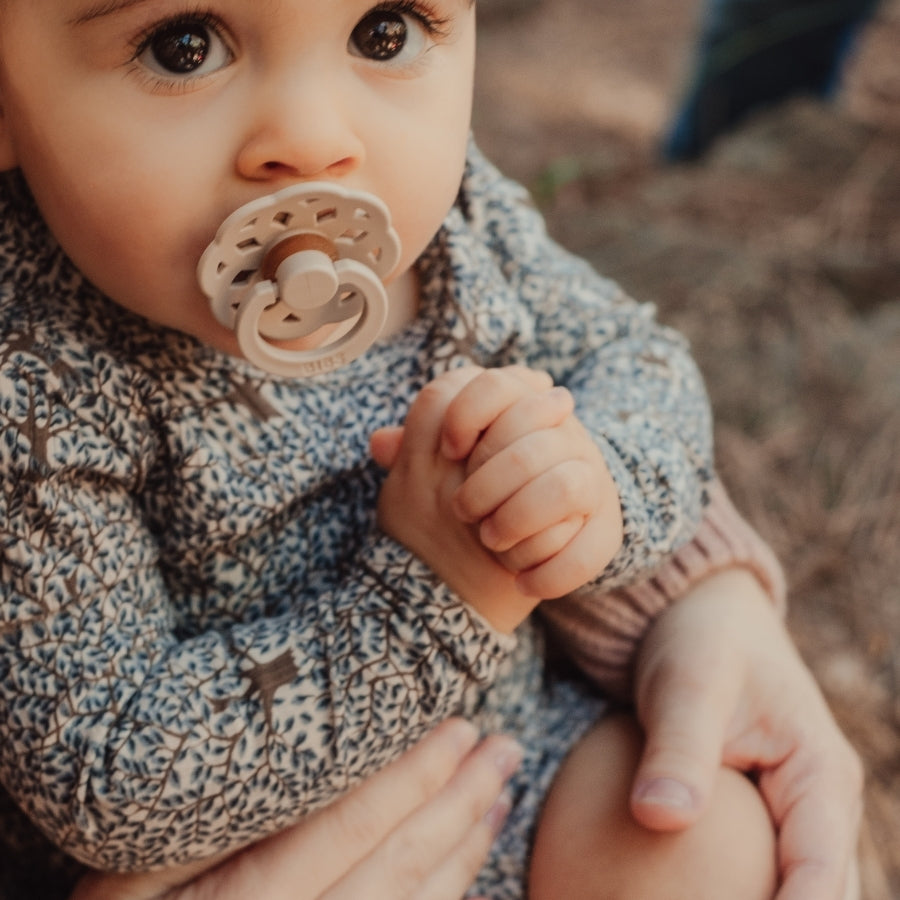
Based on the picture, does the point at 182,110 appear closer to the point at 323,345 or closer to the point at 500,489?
the point at 323,345

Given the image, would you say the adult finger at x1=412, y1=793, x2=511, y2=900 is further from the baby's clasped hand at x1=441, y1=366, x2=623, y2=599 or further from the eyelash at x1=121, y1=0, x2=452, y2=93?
the eyelash at x1=121, y1=0, x2=452, y2=93

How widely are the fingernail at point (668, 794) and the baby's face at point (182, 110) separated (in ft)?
1.75

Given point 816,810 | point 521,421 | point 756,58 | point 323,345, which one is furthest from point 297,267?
point 756,58

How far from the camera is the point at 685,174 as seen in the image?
2506 millimetres

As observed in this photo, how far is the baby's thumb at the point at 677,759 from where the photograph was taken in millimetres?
883

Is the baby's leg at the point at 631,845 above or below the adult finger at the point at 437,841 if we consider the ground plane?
below

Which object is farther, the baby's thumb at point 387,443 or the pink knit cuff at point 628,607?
the pink knit cuff at point 628,607

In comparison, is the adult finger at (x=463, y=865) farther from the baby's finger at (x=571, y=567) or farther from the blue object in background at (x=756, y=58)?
the blue object in background at (x=756, y=58)

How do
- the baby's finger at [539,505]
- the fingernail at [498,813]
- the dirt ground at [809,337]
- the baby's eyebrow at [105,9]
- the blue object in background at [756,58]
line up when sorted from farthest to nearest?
the blue object in background at [756,58] < the dirt ground at [809,337] < the fingernail at [498,813] < the baby's finger at [539,505] < the baby's eyebrow at [105,9]

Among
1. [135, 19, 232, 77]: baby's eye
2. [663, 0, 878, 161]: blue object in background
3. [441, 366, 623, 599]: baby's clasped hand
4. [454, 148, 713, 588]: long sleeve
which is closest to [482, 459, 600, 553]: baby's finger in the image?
[441, 366, 623, 599]: baby's clasped hand

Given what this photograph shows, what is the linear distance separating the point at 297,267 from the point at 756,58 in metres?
2.47

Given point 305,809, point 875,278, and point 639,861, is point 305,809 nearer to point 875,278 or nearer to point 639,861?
point 639,861

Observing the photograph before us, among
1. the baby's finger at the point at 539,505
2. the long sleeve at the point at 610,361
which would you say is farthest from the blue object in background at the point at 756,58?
the baby's finger at the point at 539,505

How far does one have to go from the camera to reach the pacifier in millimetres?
686
